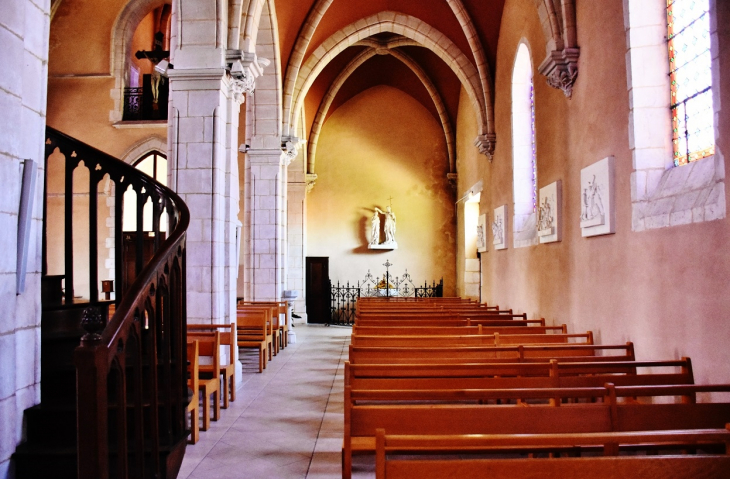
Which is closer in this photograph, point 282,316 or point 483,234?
point 282,316

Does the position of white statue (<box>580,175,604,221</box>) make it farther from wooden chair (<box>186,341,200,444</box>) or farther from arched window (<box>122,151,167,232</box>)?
arched window (<box>122,151,167,232</box>)

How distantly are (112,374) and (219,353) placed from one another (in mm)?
1741

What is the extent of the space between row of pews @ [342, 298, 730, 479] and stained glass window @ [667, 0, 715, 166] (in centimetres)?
176

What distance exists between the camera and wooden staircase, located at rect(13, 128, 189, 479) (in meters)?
2.08

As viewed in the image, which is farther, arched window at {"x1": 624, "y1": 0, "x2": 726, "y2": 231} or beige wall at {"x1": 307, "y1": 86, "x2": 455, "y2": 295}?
beige wall at {"x1": 307, "y1": 86, "x2": 455, "y2": 295}

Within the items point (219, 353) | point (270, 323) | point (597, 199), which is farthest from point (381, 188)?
point (219, 353)

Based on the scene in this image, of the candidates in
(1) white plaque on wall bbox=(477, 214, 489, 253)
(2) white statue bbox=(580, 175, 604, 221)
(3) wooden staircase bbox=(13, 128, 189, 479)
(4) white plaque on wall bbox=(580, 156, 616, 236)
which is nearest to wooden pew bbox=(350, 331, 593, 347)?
→ (4) white plaque on wall bbox=(580, 156, 616, 236)

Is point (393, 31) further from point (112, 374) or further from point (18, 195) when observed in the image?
point (18, 195)

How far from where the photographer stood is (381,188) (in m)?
17.0

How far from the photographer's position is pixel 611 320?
5660 millimetres

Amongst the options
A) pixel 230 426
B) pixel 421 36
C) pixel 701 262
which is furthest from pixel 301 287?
pixel 701 262

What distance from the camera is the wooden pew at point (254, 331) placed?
25.7 ft

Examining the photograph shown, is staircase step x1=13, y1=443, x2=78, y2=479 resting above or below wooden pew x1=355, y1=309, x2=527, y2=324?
below

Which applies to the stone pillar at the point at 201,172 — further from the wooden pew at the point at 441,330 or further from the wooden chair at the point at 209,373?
the wooden pew at the point at 441,330
